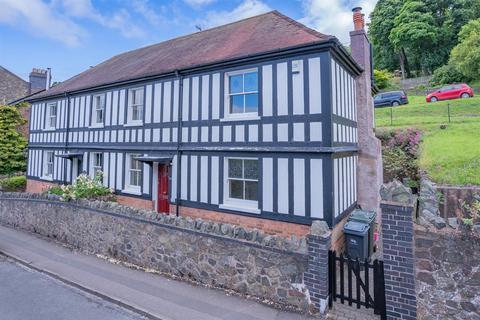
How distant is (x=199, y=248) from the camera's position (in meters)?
6.51

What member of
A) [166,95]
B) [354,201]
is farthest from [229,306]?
[166,95]

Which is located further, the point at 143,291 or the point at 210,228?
the point at 210,228

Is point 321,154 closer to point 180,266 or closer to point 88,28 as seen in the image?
point 180,266

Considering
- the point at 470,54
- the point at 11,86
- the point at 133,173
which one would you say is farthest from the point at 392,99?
the point at 11,86

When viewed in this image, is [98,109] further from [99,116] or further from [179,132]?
[179,132]

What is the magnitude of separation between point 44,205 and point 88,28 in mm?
13922

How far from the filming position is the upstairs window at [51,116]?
1644 cm

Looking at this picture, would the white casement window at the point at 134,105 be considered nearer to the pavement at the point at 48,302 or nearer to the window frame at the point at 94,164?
the window frame at the point at 94,164

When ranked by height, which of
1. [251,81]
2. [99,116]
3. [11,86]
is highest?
[11,86]

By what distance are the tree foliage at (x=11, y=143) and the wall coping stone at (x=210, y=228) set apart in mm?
15210

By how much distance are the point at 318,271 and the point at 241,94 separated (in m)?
6.12

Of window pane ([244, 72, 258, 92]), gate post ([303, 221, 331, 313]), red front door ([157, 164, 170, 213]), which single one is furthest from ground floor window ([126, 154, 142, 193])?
gate post ([303, 221, 331, 313])

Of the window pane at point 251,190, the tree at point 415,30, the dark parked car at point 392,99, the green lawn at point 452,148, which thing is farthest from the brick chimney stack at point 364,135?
the tree at point 415,30

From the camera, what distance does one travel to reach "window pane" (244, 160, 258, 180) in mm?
8906
